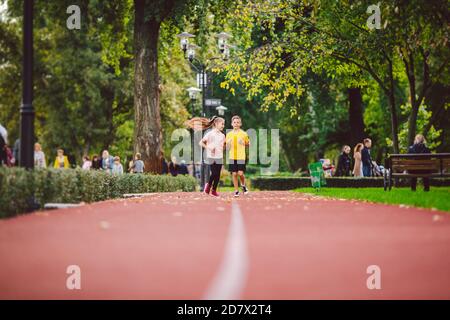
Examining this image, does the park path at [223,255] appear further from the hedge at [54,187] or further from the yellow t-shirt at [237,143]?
the yellow t-shirt at [237,143]

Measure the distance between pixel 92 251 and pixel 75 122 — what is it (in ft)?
140

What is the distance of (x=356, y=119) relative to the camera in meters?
41.7

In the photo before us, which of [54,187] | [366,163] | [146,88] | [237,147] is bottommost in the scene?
[54,187]

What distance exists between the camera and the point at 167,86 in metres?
51.0

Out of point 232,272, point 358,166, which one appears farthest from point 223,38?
point 232,272

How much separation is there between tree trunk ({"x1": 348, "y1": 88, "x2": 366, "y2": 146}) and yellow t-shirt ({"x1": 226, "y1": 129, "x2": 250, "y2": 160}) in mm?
20722

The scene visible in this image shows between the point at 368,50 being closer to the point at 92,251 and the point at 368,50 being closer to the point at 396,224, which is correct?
the point at 396,224

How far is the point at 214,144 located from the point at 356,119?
22100mm

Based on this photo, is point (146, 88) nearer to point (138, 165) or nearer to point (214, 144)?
point (138, 165)

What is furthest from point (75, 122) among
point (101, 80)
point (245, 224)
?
point (245, 224)

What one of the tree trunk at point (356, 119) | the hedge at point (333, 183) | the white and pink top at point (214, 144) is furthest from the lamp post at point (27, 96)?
the tree trunk at point (356, 119)

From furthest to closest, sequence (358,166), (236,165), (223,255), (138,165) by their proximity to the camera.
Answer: (358,166) < (138,165) < (236,165) < (223,255)

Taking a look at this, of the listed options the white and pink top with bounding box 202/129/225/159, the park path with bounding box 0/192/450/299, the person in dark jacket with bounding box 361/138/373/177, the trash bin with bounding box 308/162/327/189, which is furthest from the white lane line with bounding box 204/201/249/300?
the person in dark jacket with bounding box 361/138/373/177

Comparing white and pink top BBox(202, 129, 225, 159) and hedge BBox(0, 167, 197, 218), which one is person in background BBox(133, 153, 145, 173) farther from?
white and pink top BBox(202, 129, 225, 159)
